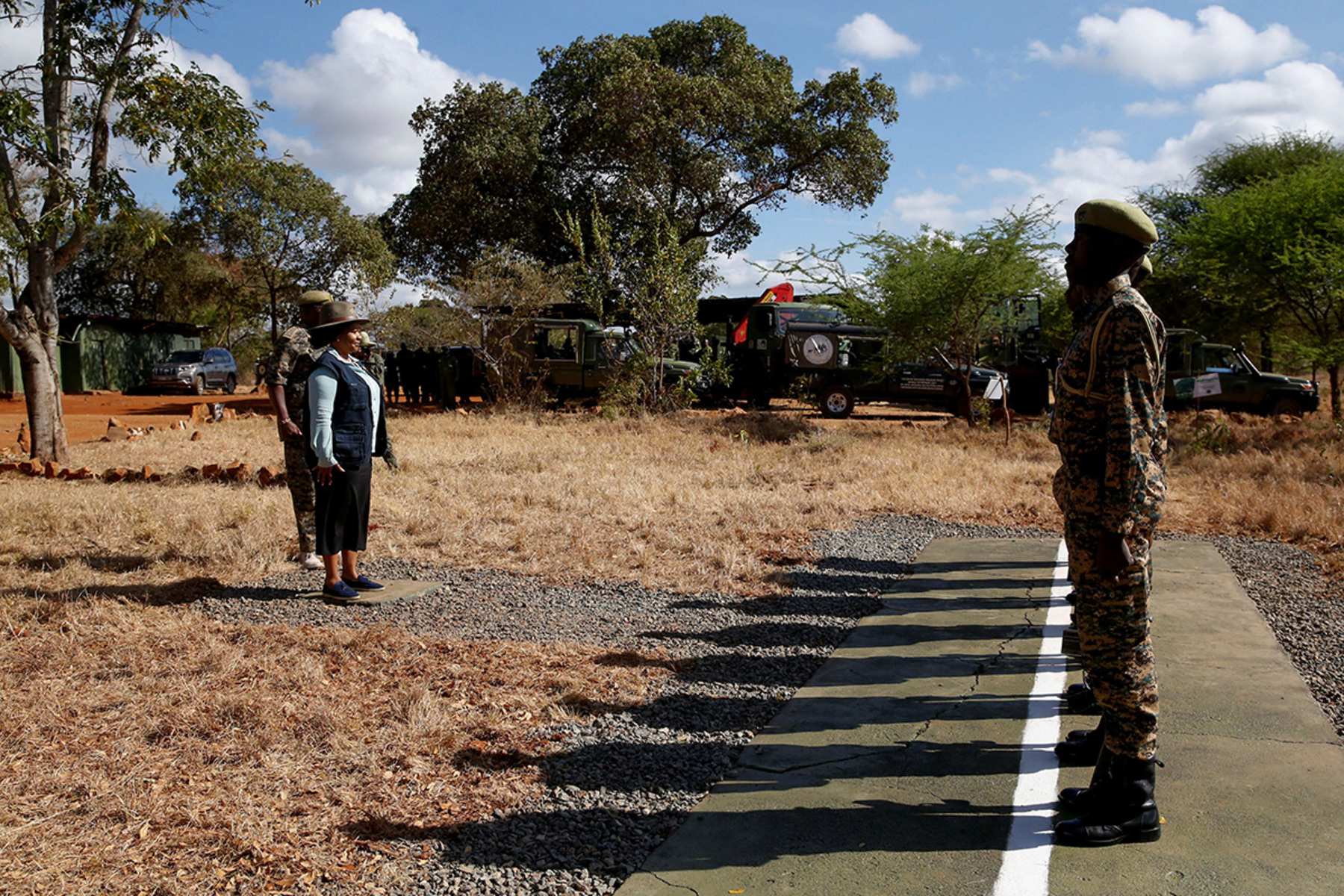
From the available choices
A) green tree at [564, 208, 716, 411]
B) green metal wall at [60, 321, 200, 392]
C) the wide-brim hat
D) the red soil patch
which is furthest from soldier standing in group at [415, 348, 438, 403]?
the wide-brim hat

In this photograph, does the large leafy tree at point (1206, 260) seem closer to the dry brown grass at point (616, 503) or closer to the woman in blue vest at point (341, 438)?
the dry brown grass at point (616, 503)

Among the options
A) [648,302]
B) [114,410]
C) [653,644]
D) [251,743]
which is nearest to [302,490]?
[653,644]

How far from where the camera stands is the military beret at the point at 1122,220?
298 cm

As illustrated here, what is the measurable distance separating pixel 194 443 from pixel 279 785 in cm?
1257

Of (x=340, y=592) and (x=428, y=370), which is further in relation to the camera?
(x=428, y=370)

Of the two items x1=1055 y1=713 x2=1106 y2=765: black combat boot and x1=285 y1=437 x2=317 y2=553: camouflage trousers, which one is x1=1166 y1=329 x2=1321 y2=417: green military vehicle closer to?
x1=285 y1=437 x2=317 y2=553: camouflage trousers

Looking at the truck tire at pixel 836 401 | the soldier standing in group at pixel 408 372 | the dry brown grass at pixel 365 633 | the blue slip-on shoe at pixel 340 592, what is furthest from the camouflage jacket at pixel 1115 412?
the soldier standing in group at pixel 408 372

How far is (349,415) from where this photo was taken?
5.59 metres

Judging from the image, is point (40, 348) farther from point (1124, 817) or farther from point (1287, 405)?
point (1287, 405)

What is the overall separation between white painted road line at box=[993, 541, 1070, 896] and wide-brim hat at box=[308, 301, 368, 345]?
402 cm

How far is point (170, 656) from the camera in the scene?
466cm

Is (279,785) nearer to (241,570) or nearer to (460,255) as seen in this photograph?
(241,570)

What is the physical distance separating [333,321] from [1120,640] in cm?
446

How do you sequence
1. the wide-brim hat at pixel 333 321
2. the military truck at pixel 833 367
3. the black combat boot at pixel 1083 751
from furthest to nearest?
the military truck at pixel 833 367, the wide-brim hat at pixel 333 321, the black combat boot at pixel 1083 751
